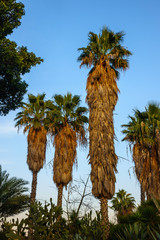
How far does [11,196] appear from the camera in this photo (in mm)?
20219

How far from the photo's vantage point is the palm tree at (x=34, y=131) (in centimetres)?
2634

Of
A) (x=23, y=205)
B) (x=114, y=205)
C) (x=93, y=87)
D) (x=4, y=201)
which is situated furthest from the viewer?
(x=114, y=205)

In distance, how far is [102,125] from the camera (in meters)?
15.3

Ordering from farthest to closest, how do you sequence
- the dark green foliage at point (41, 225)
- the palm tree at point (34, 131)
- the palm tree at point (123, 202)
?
the palm tree at point (123, 202), the palm tree at point (34, 131), the dark green foliage at point (41, 225)

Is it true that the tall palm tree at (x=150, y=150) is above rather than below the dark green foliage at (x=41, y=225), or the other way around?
above

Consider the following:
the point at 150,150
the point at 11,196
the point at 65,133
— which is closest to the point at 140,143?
the point at 150,150

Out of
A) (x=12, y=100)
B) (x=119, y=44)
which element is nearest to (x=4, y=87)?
(x=12, y=100)

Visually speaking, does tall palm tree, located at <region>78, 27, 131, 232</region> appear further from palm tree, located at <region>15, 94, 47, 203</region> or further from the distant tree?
palm tree, located at <region>15, 94, 47, 203</region>

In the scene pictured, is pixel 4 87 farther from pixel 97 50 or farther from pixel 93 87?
pixel 97 50

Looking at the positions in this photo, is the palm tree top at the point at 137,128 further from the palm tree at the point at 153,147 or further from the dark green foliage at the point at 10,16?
the dark green foliage at the point at 10,16

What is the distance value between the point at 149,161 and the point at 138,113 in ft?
17.3

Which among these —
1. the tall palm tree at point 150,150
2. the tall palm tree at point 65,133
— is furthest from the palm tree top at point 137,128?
the tall palm tree at point 65,133

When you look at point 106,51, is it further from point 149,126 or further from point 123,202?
point 123,202

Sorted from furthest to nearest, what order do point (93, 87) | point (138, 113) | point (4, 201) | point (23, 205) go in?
point (138, 113) → point (23, 205) → point (4, 201) → point (93, 87)
